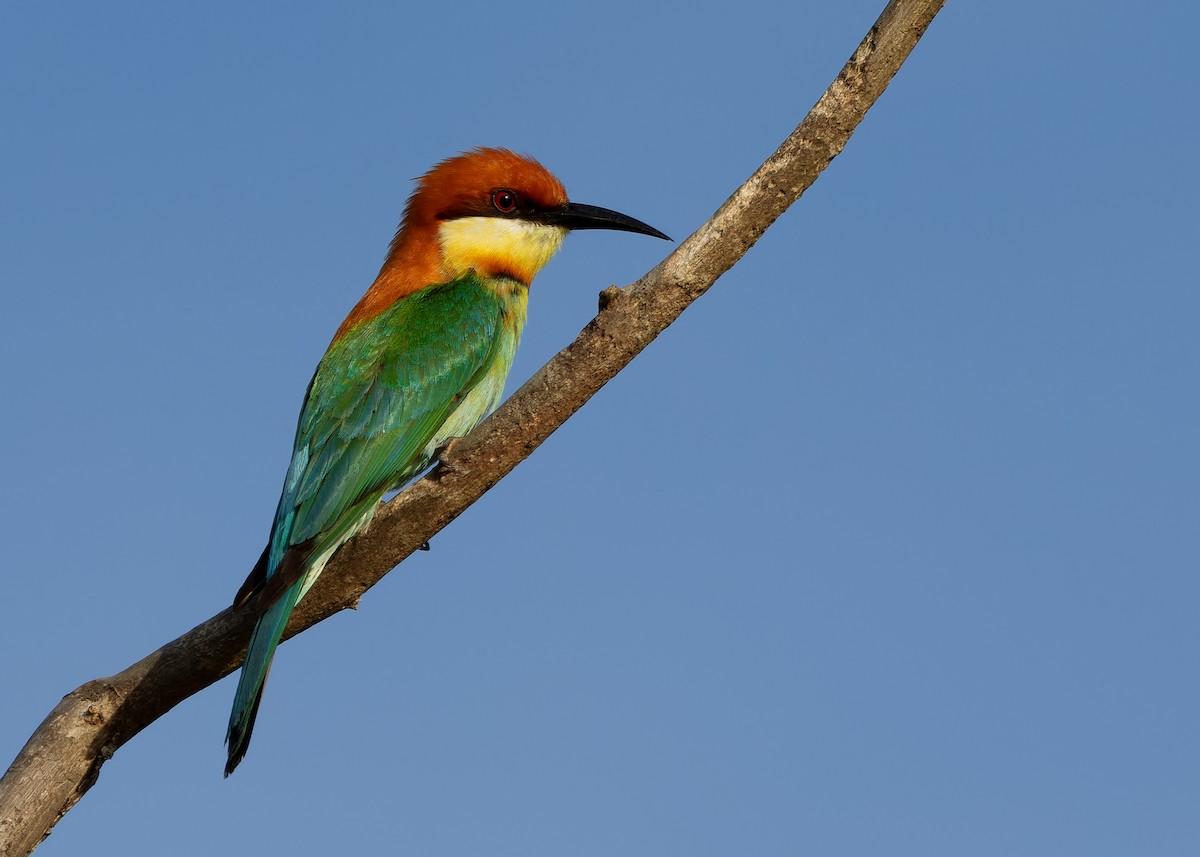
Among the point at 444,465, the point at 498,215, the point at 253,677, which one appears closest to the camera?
the point at 253,677

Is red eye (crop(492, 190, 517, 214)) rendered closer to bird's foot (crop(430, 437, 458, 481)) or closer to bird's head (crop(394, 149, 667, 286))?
bird's head (crop(394, 149, 667, 286))

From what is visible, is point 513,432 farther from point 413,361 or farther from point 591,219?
point 591,219

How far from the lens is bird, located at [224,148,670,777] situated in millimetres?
3436

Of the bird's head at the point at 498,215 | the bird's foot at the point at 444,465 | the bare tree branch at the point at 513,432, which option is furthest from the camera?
the bird's head at the point at 498,215

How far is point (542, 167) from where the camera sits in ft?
15.5

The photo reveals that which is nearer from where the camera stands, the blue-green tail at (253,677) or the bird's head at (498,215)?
the blue-green tail at (253,677)

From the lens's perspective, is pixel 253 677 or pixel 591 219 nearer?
pixel 253 677

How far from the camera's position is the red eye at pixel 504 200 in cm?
463

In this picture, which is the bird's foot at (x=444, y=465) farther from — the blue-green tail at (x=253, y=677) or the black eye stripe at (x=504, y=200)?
the black eye stripe at (x=504, y=200)

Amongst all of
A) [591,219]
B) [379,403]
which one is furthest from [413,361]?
[591,219]

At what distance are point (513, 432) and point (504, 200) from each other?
1.69 metres

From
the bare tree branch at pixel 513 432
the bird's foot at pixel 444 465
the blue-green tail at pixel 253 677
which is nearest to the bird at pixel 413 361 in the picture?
the blue-green tail at pixel 253 677

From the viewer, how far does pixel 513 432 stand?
324 cm

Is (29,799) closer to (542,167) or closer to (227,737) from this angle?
(227,737)
